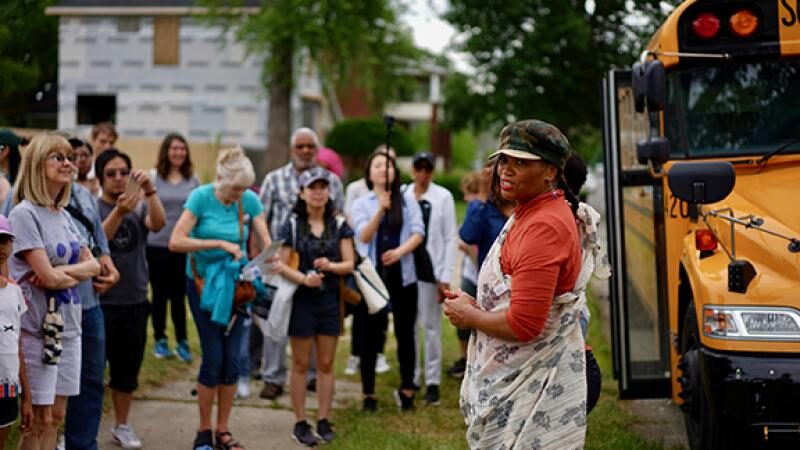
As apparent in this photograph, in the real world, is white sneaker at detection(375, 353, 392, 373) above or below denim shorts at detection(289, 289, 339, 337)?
below

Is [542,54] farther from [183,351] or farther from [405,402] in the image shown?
[405,402]

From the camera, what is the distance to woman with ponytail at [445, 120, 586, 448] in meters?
3.70

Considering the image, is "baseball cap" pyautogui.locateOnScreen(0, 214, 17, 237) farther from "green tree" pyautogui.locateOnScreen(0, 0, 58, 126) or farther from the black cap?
"green tree" pyautogui.locateOnScreen(0, 0, 58, 126)

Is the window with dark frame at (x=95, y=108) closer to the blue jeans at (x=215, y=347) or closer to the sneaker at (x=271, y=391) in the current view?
the sneaker at (x=271, y=391)

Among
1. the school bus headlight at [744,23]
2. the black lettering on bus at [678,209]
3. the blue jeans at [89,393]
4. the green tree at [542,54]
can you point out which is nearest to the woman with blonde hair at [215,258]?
the blue jeans at [89,393]

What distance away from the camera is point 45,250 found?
5.42m

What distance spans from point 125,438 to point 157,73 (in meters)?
25.1

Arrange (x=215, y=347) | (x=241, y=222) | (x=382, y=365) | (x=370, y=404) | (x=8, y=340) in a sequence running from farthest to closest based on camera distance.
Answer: (x=382, y=365), (x=370, y=404), (x=241, y=222), (x=215, y=347), (x=8, y=340)

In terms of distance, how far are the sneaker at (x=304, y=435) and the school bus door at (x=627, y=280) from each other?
85.3 inches

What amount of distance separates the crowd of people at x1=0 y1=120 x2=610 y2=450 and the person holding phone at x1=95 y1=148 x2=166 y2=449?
1 centimetres

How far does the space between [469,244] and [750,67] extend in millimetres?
2645

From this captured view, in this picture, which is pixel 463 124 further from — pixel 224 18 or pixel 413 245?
pixel 413 245

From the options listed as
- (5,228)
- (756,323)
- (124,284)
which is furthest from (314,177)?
(756,323)

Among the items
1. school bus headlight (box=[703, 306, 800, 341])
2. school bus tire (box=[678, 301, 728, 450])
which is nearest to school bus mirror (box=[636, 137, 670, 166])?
school bus tire (box=[678, 301, 728, 450])
